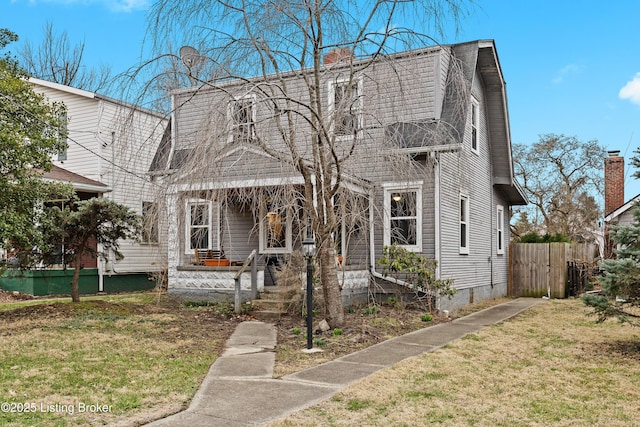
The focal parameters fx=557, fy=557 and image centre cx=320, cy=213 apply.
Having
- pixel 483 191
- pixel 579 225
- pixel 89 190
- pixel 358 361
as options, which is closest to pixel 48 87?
pixel 89 190

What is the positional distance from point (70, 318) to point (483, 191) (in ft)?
41.7

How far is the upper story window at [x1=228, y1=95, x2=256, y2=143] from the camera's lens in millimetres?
8914

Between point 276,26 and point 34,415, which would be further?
point 276,26

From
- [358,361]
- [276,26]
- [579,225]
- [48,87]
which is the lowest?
[358,361]

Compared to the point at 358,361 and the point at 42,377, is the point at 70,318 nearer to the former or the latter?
the point at 42,377

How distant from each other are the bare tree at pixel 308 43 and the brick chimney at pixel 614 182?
17521 millimetres

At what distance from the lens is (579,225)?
30.9 metres

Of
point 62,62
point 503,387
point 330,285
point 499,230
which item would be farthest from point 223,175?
point 62,62

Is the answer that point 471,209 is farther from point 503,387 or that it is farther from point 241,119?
point 503,387

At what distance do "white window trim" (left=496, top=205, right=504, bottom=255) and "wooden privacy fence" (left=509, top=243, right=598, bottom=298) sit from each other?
2.54ft

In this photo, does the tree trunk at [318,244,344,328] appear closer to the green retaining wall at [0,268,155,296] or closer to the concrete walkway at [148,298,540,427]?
the concrete walkway at [148,298,540,427]

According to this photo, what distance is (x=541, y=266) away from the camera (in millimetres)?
19734

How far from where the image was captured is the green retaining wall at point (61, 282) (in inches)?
650

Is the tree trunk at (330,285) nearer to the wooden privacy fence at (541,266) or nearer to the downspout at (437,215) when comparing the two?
the downspout at (437,215)
